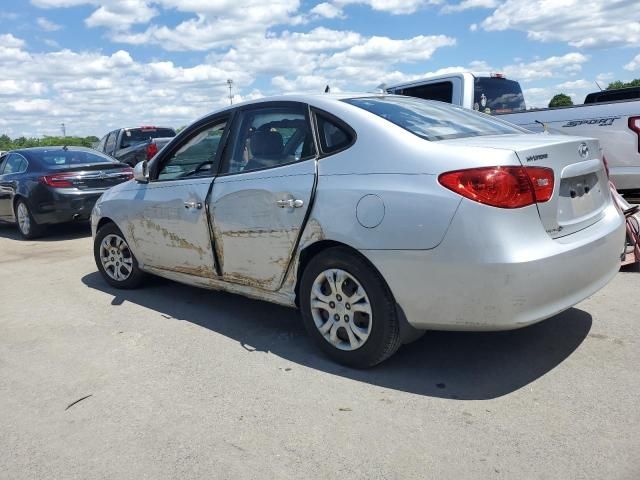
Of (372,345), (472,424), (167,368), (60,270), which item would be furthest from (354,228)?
(60,270)

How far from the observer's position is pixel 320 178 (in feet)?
12.1

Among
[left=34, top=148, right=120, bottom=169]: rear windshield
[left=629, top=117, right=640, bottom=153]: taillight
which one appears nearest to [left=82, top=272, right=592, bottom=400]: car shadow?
[left=629, top=117, right=640, bottom=153]: taillight

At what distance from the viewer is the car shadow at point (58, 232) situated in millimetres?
9474

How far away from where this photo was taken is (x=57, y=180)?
901cm

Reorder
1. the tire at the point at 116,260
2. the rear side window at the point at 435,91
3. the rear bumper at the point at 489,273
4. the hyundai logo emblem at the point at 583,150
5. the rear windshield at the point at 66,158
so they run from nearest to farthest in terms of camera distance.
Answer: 1. the rear bumper at the point at 489,273
2. the hyundai logo emblem at the point at 583,150
3. the tire at the point at 116,260
4. the rear side window at the point at 435,91
5. the rear windshield at the point at 66,158

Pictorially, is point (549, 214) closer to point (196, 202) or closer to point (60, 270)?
point (196, 202)

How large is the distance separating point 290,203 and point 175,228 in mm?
1387

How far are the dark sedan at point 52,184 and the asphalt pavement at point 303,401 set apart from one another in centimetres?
438

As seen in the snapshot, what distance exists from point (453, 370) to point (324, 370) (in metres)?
0.78

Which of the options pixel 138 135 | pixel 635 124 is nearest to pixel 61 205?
pixel 635 124

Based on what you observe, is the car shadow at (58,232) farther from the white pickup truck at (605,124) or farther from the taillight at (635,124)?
the taillight at (635,124)

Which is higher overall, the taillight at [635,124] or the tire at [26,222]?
the taillight at [635,124]

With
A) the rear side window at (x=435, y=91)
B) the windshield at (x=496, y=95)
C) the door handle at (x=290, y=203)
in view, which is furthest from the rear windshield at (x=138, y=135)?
the door handle at (x=290, y=203)

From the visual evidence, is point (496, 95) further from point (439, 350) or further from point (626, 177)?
point (439, 350)
